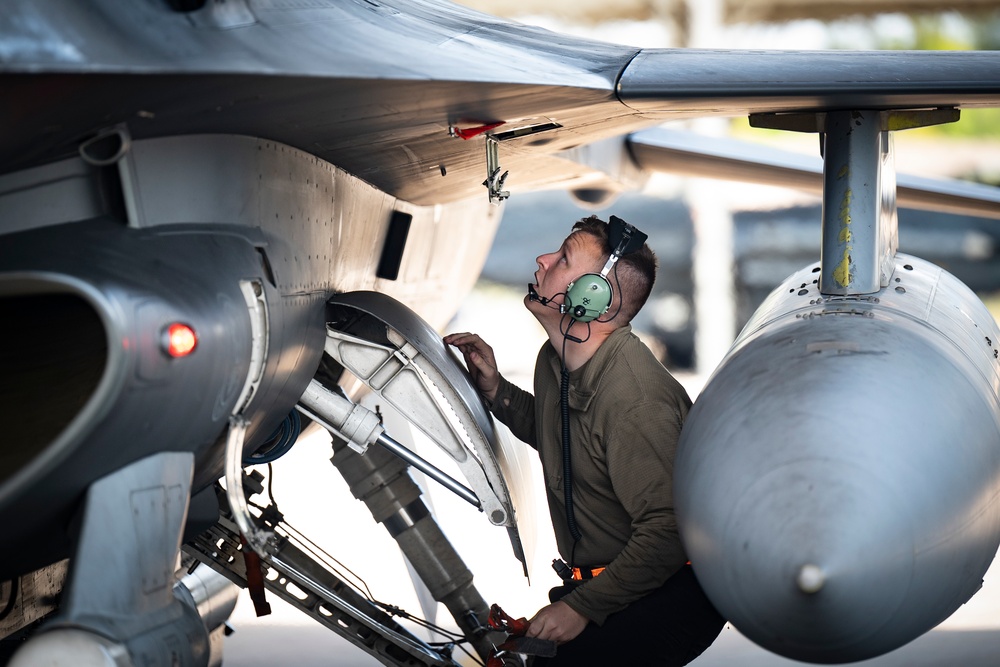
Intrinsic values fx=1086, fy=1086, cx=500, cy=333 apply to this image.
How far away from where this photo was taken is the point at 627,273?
3.30 metres

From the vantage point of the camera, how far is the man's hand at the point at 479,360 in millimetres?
3574

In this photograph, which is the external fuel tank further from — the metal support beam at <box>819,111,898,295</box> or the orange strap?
the orange strap

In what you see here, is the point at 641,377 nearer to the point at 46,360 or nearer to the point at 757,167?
the point at 46,360

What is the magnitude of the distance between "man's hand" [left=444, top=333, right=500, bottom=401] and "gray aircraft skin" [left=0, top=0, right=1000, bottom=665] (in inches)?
10.2

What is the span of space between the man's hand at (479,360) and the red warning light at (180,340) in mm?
1452

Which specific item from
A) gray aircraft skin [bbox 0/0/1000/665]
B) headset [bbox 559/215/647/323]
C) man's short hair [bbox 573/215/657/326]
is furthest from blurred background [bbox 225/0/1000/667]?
gray aircraft skin [bbox 0/0/1000/665]

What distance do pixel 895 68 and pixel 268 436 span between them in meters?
1.96

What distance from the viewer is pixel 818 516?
212cm

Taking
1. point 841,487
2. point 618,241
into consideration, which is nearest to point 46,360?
point 618,241

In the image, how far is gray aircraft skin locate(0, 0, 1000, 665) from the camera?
A: 2066 mm

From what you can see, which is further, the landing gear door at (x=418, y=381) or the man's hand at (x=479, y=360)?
the man's hand at (x=479, y=360)

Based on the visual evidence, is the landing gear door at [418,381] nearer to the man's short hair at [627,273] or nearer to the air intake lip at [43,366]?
the man's short hair at [627,273]

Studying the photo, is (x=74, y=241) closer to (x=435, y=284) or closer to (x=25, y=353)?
(x=25, y=353)

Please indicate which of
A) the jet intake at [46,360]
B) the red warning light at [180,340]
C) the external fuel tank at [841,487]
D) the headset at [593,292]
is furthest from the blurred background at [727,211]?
the red warning light at [180,340]
